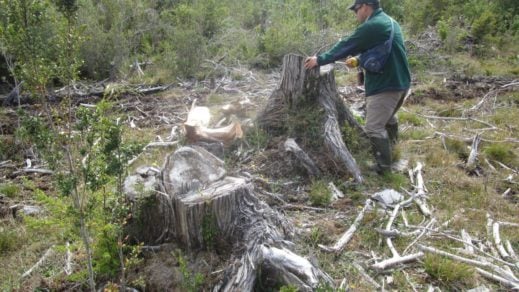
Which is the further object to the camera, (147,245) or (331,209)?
(331,209)

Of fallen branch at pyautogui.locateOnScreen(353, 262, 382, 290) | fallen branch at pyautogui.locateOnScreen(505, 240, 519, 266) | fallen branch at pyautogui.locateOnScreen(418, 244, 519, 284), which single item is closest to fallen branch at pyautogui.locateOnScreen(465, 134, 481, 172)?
fallen branch at pyautogui.locateOnScreen(505, 240, 519, 266)

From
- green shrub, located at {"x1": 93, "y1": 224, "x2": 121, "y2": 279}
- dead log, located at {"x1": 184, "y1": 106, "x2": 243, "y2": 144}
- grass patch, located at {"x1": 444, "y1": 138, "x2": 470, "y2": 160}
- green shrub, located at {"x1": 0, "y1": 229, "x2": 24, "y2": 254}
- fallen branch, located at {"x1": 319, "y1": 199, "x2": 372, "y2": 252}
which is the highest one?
green shrub, located at {"x1": 93, "y1": 224, "x2": 121, "y2": 279}

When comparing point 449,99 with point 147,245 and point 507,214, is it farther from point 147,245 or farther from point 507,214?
point 147,245

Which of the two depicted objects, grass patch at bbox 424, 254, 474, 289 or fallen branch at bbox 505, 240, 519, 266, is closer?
grass patch at bbox 424, 254, 474, 289

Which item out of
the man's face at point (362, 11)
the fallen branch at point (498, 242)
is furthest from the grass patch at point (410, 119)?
the fallen branch at point (498, 242)

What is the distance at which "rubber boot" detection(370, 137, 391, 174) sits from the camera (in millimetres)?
5383

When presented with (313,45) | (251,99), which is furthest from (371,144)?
(313,45)

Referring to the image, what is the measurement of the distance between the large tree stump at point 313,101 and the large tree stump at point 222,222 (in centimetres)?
188

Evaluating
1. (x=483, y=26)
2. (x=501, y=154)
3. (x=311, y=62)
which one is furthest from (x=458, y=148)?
(x=483, y=26)

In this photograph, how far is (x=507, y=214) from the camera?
15.3ft

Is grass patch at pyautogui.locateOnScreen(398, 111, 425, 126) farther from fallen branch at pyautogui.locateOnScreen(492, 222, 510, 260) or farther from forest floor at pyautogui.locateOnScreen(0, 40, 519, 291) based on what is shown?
fallen branch at pyautogui.locateOnScreen(492, 222, 510, 260)

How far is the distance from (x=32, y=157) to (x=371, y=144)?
474 cm

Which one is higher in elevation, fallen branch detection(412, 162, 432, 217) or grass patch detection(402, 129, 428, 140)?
fallen branch detection(412, 162, 432, 217)

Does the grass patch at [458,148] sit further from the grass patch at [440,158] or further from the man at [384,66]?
the man at [384,66]
